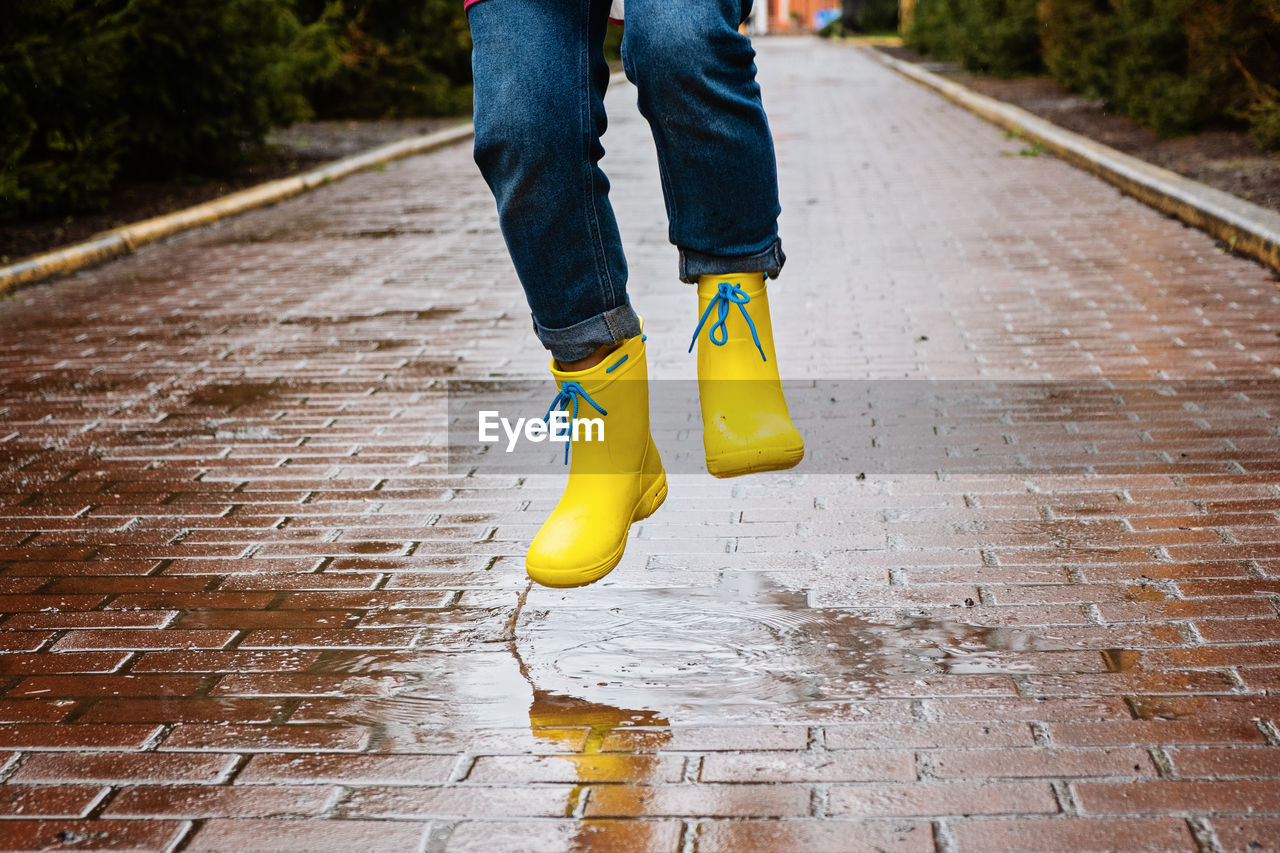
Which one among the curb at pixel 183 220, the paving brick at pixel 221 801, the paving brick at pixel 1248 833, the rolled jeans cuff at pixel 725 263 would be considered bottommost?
the curb at pixel 183 220

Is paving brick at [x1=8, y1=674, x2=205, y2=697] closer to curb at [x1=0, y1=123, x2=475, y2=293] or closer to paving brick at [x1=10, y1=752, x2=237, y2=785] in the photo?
paving brick at [x1=10, y1=752, x2=237, y2=785]

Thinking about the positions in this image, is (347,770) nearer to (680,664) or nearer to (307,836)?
(307,836)

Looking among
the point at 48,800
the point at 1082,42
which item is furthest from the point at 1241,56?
the point at 48,800

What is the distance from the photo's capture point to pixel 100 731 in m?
2.34

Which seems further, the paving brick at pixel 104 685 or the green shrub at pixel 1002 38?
the green shrub at pixel 1002 38

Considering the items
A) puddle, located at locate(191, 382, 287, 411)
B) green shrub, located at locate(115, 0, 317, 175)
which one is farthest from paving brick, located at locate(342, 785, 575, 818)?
green shrub, located at locate(115, 0, 317, 175)

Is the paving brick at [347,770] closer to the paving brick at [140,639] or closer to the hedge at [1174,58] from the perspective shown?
the paving brick at [140,639]

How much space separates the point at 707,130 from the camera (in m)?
2.38

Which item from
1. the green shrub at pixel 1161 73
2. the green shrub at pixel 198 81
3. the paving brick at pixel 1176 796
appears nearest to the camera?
the paving brick at pixel 1176 796

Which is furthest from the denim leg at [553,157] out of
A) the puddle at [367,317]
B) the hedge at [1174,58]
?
the hedge at [1174,58]

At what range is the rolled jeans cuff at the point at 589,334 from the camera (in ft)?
8.23

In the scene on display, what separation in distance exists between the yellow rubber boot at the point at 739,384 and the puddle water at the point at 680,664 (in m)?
0.33

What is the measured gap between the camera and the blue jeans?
230cm

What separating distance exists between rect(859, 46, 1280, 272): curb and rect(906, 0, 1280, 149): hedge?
644 mm
